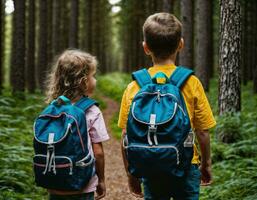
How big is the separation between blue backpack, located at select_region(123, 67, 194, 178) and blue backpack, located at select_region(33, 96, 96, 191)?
43 cm

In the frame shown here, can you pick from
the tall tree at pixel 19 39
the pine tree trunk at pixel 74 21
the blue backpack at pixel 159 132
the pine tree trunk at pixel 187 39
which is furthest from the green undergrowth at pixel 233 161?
the pine tree trunk at pixel 74 21

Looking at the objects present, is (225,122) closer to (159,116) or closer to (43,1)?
(159,116)

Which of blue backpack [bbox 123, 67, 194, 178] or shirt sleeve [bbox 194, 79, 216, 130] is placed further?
shirt sleeve [bbox 194, 79, 216, 130]

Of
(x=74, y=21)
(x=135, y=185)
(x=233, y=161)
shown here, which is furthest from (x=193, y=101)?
(x=74, y=21)

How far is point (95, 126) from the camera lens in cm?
361

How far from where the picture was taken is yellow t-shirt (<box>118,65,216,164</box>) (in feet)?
10.7

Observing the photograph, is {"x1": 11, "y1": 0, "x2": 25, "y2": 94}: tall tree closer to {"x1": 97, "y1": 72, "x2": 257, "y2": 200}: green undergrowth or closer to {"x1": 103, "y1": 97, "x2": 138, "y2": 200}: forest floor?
{"x1": 103, "y1": 97, "x2": 138, "y2": 200}: forest floor

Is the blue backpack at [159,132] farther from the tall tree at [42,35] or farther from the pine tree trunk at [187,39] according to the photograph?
the tall tree at [42,35]

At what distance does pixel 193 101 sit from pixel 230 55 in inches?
239

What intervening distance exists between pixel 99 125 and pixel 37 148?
0.52 meters

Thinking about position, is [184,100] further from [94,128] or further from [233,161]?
[233,161]

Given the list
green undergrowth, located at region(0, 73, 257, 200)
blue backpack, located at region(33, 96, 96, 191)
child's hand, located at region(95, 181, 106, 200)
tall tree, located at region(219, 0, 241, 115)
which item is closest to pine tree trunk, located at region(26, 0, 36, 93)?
green undergrowth, located at region(0, 73, 257, 200)

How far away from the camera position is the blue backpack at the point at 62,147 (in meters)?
3.37

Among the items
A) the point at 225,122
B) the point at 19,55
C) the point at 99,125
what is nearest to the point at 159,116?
the point at 99,125
